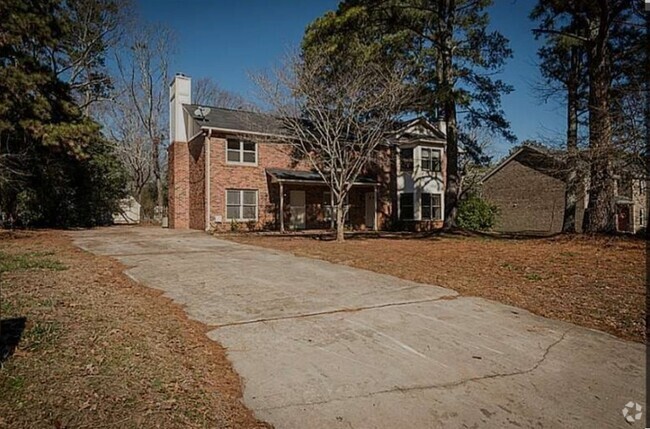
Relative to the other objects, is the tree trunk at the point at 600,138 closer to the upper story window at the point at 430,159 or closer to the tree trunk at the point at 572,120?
the tree trunk at the point at 572,120

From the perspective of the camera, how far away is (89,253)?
35.6 ft

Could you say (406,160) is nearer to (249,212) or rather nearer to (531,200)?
(249,212)

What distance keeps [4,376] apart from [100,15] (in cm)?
2804

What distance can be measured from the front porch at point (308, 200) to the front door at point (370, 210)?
0.36 feet

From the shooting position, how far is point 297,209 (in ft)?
73.0

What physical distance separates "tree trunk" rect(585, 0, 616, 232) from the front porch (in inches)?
427

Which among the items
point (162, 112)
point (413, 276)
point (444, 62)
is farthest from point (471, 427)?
point (162, 112)

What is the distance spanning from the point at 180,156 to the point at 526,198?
81.1ft

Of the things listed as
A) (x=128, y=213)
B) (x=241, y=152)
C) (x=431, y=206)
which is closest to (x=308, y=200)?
(x=241, y=152)

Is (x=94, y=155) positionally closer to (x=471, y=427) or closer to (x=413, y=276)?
(x=413, y=276)

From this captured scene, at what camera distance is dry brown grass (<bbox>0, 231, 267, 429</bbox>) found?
2574 millimetres

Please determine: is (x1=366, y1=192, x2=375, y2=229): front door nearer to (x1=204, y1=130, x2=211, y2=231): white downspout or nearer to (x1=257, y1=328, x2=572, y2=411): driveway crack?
(x1=204, y1=130, x2=211, y2=231): white downspout

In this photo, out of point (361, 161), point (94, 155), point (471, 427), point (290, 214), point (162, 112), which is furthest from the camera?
point (162, 112)

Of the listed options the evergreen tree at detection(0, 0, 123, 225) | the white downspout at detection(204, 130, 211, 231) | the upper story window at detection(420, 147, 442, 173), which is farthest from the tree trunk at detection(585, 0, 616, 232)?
the evergreen tree at detection(0, 0, 123, 225)
